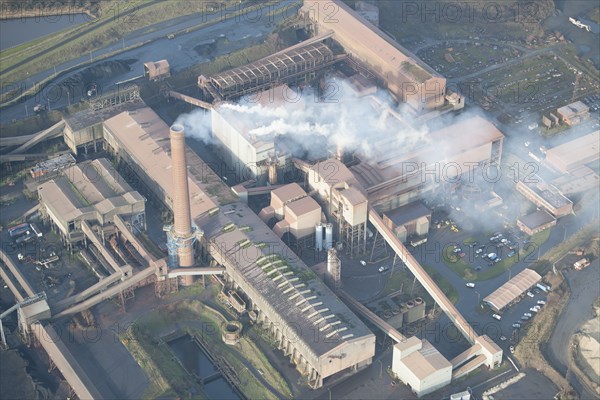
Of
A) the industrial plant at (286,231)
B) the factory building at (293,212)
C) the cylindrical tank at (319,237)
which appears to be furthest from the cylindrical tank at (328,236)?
the factory building at (293,212)

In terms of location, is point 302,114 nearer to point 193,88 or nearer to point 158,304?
point 193,88

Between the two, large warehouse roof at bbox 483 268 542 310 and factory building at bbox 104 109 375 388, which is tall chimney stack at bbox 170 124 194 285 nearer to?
factory building at bbox 104 109 375 388

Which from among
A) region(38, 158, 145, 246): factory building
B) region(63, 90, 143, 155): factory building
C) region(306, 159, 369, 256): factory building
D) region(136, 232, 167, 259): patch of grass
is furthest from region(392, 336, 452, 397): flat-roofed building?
region(63, 90, 143, 155): factory building

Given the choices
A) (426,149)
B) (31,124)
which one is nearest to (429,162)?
(426,149)

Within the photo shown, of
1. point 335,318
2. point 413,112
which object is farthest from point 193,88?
point 335,318

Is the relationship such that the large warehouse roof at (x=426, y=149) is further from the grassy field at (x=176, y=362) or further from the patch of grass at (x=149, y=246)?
the grassy field at (x=176, y=362)
